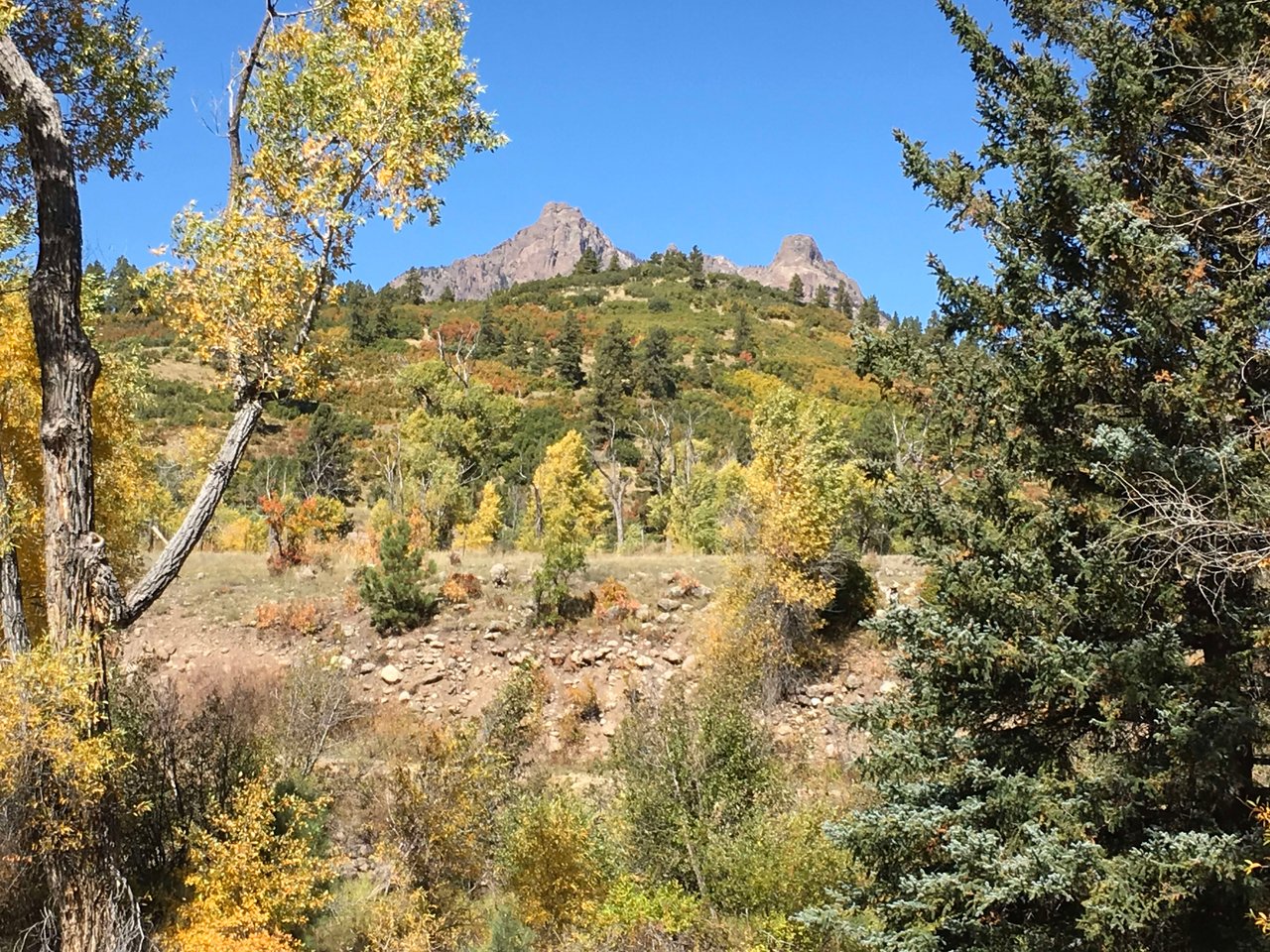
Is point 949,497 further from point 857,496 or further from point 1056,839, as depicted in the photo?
point 857,496

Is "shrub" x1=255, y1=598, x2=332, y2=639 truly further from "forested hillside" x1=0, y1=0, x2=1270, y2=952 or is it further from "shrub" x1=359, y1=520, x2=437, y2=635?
"forested hillside" x1=0, y1=0, x2=1270, y2=952

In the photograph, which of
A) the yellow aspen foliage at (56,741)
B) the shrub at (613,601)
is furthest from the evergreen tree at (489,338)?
the yellow aspen foliage at (56,741)

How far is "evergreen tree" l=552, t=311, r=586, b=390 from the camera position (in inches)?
2842

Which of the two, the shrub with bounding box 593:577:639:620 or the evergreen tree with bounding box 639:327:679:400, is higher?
the evergreen tree with bounding box 639:327:679:400

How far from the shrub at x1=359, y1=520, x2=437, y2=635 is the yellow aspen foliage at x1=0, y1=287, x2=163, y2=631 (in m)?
12.2

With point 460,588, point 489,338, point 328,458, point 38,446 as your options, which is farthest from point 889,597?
point 489,338

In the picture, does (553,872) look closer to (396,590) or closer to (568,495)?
(396,590)

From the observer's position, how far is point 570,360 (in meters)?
72.5

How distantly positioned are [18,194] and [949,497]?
9.90 meters

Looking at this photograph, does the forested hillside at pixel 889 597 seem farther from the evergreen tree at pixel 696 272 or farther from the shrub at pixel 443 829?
the evergreen tree at pixel 696 272

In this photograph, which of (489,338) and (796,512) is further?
(489,338)

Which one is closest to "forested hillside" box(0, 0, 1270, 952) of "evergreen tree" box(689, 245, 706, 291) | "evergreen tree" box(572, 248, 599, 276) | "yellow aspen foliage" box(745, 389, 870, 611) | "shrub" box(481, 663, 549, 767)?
"shrub" box(481, 663, 549, 767)

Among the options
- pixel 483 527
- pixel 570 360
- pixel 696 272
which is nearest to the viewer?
pixel 483 527

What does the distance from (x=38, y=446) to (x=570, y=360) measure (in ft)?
207
